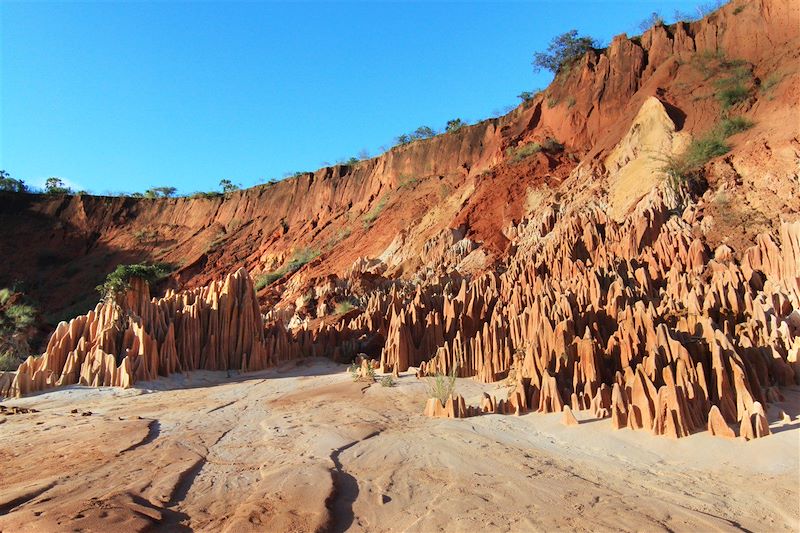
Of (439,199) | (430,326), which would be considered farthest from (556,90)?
(430,326)

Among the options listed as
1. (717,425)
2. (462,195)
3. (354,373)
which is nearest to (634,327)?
(717,425)

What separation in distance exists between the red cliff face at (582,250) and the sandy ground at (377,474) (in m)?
0.62

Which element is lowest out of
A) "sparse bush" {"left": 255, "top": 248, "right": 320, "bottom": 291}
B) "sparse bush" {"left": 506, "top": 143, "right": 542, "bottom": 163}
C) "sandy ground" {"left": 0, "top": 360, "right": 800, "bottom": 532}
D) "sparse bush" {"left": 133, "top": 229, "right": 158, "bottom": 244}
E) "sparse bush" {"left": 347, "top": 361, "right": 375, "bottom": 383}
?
"sandy ground" {"left": 0, "top": 360, "right": 800, "bottom": 532}

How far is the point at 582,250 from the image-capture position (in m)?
14.6

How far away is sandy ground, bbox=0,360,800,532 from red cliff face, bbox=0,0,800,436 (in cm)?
62

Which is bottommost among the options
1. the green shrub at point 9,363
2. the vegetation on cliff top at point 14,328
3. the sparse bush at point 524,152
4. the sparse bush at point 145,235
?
the green shrub at point 9,363

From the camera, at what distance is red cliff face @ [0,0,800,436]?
24.6 ft

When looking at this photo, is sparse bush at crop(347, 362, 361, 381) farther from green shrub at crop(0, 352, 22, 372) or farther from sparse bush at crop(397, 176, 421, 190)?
sparse bush at crop(397, 176, 421, 190)

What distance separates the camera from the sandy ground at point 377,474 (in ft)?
12.8

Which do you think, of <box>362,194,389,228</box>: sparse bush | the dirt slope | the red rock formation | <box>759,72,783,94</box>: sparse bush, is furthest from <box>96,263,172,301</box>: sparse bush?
<box>759,72,783,94</box>: sparse bush

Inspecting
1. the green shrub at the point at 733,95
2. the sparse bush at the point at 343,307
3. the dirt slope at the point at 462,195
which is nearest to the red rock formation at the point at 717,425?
the dirt slope at the point at 462,195

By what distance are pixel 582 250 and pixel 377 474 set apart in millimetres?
11173

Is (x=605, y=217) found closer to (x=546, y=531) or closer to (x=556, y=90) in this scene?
(x=556, y=90)

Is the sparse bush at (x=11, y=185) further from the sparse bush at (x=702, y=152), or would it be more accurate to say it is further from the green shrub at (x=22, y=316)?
the sparse bush at (x=702, y=152)
